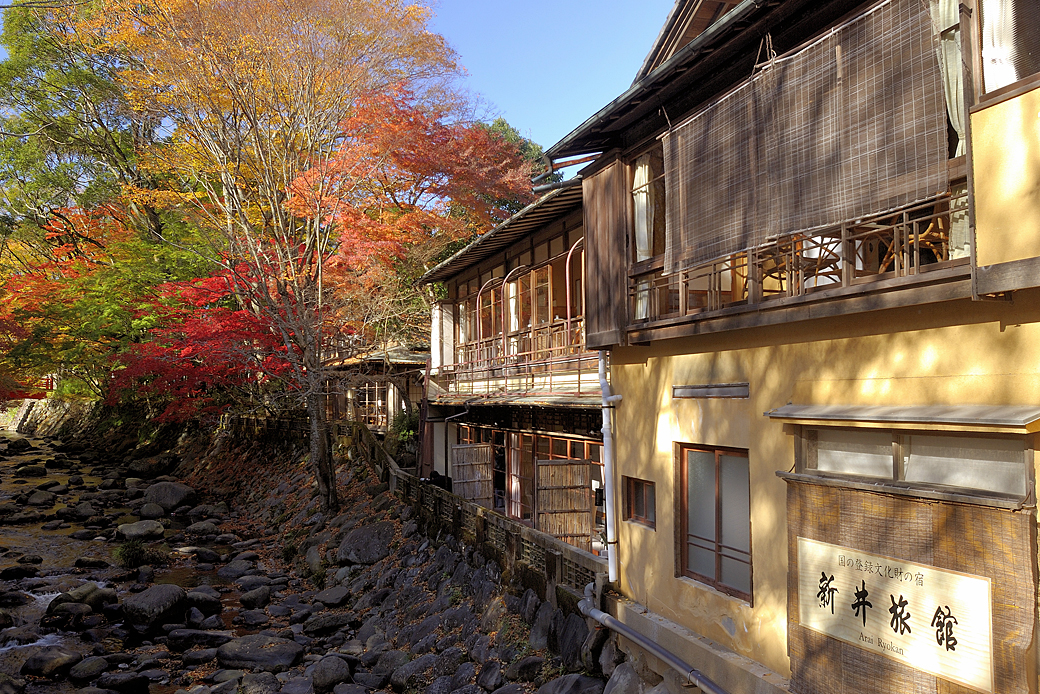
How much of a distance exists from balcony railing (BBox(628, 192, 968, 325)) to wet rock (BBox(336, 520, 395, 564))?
12.3 metres

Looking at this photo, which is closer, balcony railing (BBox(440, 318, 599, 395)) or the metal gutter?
the metal gutter

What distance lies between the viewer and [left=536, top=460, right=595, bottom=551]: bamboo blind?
13.6 metres

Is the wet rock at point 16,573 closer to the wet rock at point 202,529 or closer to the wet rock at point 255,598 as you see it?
the wet rock at point 202,529

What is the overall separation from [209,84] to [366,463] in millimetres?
13965

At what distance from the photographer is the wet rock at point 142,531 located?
953 inches

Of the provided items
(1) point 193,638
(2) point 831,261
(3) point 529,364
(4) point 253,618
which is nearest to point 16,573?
(1) point 193,638

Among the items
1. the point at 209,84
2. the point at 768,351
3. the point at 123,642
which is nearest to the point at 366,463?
the point at 123,642

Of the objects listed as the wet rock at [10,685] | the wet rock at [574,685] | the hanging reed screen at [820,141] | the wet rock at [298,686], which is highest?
the hanging reed screen at [820,141]

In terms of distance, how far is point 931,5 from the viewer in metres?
6.19

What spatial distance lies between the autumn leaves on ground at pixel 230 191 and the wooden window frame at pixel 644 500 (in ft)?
46.8

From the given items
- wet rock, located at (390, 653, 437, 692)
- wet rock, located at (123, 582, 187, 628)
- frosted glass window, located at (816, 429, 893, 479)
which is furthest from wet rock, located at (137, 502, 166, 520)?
frosted glass window, located at (816, 429, 893, 479)

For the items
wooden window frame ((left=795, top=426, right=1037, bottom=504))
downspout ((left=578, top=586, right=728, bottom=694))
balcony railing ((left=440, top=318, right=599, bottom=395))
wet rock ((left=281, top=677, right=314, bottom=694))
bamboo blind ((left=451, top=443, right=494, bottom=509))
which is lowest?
wet rock ((left=281, top=677, right=314, bottom=694))

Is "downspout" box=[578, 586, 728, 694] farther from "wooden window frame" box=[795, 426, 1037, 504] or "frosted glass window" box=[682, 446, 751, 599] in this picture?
"wooden window frame" box=[795, 426, 1037, 504]

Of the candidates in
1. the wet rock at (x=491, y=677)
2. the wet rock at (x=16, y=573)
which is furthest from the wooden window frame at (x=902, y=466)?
the wet rock at (x=16, y=573)
